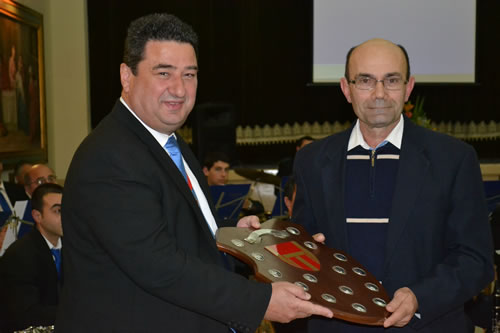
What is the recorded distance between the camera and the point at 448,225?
2.12 m

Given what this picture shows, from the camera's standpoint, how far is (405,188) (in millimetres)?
2150

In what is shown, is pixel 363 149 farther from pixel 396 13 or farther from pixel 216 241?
pixel 396 13

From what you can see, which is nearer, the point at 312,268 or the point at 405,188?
the point at 312,268

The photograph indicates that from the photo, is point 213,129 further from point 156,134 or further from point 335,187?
point 156,134

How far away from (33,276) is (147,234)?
238 cm

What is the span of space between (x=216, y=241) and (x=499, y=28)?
1226 centimetres

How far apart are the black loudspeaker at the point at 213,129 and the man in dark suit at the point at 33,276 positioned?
5818 mm

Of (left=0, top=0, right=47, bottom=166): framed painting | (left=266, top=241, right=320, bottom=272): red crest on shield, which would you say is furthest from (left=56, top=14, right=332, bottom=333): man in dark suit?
(left=0, top=0, right=47, bottom=166): framed painting

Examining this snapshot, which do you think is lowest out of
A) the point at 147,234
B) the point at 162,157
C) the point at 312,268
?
the point at 312,268

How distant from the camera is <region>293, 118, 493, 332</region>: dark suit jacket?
2.04 meters

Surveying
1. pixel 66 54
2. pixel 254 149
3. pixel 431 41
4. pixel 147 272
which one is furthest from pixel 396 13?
pixel 147 272

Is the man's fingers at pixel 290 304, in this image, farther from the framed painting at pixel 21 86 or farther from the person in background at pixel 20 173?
the framed painting at pixel 21 86

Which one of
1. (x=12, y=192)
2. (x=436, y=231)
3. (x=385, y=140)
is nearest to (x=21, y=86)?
(x=12, y=192)

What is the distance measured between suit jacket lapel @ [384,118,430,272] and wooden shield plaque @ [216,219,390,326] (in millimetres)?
168
